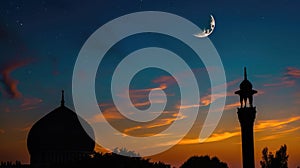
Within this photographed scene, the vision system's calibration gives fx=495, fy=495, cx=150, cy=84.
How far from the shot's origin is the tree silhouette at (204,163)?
72.6m

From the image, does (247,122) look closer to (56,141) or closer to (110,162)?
(110,162)

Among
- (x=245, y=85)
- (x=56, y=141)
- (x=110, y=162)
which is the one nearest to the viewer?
(x=110, y=162)

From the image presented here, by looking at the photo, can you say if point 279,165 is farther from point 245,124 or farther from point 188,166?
point 245,124

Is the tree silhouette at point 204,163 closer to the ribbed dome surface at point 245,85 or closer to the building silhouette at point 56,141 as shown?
the building silhouette at point 56,141

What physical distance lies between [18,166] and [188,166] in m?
24.2

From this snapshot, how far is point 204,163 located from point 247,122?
29741 millimetres

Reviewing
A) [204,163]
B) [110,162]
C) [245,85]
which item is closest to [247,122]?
[245,85]

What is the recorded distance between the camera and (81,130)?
67.8 m

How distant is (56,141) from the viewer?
66.1 m

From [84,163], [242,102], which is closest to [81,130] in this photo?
[84,163]

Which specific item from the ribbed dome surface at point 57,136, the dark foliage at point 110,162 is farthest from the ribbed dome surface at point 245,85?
the ribbed dome surface at point 57,136

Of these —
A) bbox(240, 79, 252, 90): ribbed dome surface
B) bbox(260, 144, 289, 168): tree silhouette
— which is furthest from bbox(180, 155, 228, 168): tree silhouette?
bbox(240, 79, 252, 90): ribbed dome surface

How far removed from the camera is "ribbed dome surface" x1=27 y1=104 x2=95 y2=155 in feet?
216

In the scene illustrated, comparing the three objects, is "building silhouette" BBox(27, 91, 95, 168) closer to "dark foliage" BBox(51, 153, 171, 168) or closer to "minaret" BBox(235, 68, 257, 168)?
"dark foliage" BBox(51, 153, 171, 168)
